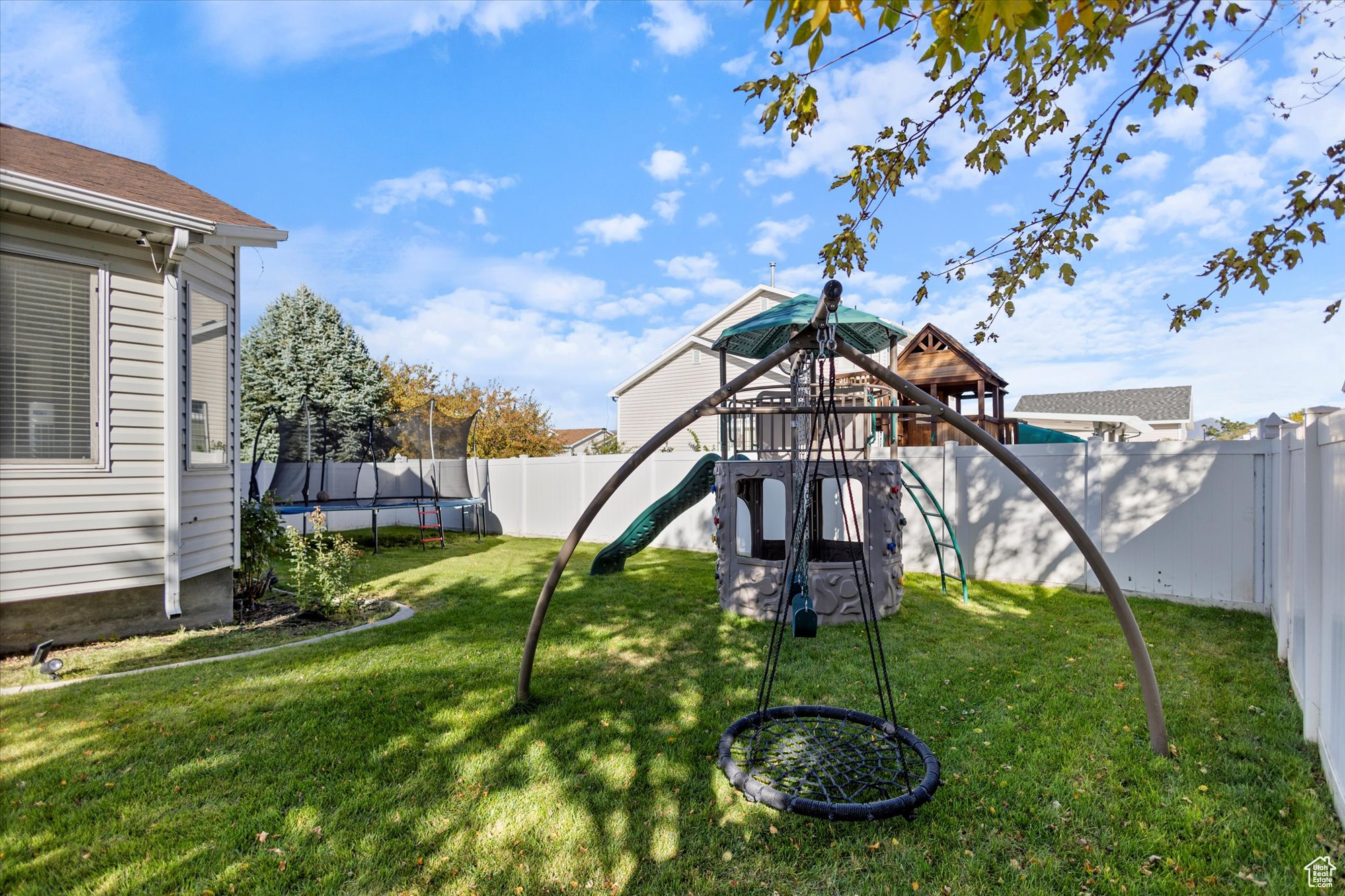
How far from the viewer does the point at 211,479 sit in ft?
17.3

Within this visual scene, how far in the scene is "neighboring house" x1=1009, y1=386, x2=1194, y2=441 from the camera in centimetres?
1812

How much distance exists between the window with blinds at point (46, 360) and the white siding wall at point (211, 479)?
22.4 inches

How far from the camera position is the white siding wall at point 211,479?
491 centimetres

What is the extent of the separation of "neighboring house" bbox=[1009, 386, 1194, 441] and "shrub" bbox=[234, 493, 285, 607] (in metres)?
18.2

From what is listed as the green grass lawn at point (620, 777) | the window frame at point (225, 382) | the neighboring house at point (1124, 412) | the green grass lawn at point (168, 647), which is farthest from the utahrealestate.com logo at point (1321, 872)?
the neighboring house at point (1124, 412)

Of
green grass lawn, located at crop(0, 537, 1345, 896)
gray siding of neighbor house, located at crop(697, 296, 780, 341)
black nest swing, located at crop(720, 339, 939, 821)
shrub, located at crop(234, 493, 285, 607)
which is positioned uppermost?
gray siding of neighbor house, located at crop(697, 296, 780, 341)

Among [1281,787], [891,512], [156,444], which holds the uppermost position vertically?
[156,444]

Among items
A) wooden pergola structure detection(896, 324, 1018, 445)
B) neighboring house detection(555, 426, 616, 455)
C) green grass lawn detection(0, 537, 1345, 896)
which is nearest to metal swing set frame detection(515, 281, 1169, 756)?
green grass lawn detection(0, 537, 1345, 896)

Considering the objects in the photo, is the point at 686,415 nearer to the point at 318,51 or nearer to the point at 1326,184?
the point at 1326,184

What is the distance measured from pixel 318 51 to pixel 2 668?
493 centimetres

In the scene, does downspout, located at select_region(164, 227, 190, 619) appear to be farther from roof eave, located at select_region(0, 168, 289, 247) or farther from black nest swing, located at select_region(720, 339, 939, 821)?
black nest swing, located at select_region(720, 339, 939, 821)

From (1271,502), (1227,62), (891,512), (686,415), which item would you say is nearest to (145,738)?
(686,415)

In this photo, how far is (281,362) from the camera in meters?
20.7

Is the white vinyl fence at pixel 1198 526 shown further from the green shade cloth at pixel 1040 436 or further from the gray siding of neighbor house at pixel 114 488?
the green shade cloth at pixel 1040 436
